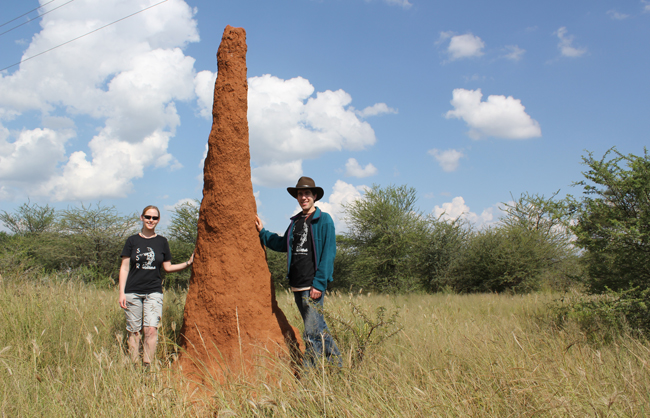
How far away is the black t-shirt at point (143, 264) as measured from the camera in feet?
13.0

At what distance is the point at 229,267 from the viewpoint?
3.85 m

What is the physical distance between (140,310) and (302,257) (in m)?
1.87

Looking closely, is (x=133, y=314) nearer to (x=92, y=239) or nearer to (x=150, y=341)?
(x=150, y=341)

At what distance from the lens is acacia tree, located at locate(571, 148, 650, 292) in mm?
5660

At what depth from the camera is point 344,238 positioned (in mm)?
18094

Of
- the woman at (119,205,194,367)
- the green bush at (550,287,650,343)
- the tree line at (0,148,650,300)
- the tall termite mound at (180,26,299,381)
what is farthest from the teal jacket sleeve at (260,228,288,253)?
the tree line at (0,148,650,300)

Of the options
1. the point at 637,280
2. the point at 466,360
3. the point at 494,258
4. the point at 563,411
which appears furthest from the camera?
the point at 494,258

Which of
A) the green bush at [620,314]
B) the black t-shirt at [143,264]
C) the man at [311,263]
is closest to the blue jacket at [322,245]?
the man at [311,263]

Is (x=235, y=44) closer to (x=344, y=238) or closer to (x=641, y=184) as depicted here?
(x=641, y=184)

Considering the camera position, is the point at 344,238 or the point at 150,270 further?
the point at 344,238

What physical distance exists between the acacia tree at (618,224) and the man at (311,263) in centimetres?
477

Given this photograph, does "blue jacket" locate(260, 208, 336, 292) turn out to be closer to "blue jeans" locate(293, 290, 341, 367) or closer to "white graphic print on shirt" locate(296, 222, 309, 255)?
"white graphic print on shirt" locate(296, 222, 309, 255)

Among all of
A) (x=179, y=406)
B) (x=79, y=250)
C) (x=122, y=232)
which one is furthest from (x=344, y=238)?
(x=179, y=406)

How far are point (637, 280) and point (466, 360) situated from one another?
4289mm
